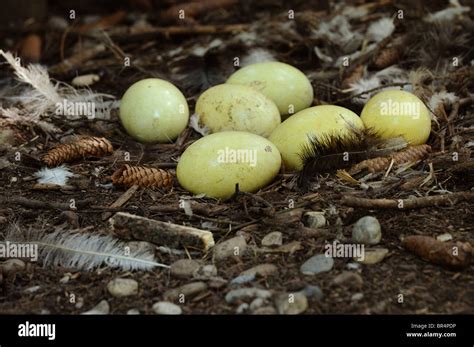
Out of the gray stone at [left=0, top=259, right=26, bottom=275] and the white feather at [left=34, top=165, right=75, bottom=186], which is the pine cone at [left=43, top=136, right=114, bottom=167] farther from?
the gray stone at [left=0, top=259, right=26, bottom=275]

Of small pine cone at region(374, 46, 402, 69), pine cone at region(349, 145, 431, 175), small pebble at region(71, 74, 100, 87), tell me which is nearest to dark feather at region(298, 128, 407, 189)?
pine cone at region(349, 145, 431, 175)

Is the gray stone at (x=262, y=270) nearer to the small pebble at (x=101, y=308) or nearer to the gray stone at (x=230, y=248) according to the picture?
the gray stone at (x=230, y=248)

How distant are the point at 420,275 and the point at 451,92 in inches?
53.7

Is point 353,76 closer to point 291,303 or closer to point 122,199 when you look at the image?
point 122,199

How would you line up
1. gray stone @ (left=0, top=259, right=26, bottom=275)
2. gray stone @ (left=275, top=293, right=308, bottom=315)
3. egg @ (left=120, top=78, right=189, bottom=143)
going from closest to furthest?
gray stone @ (left=275, top=293, right=308, bottom=315) < gray stone @ (left=0, top=259, right=26, bottom=275) < egg @ (left=120, top=78, right=189, bottom=143)

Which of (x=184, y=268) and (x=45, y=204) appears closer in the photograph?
(x=184, y=268)

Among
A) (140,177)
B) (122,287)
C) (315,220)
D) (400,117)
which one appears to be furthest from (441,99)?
(122,287)

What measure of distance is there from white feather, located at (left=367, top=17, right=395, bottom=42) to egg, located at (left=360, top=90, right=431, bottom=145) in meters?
0.89

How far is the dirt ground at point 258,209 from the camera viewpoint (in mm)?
1995

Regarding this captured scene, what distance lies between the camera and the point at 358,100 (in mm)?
3160

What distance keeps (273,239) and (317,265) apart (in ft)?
→ 0.66

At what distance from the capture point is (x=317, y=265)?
2.10 metres

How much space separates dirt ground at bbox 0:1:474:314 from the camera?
6.55 feet
